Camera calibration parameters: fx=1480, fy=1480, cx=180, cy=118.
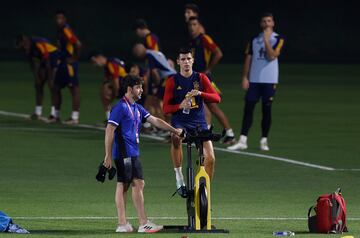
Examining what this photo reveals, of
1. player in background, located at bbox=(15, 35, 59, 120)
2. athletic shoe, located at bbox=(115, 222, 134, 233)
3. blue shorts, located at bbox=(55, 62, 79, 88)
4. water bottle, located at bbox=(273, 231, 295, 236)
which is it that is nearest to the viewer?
water bottle, located at bbox=(273, 231, 295, 236)

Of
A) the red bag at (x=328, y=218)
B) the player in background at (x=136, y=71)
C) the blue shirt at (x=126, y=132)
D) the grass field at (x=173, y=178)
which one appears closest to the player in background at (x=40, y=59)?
the grass field at (x=173, y=178)

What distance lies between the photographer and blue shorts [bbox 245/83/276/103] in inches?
947

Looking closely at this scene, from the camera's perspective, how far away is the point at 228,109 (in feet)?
107

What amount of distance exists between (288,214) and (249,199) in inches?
57.5

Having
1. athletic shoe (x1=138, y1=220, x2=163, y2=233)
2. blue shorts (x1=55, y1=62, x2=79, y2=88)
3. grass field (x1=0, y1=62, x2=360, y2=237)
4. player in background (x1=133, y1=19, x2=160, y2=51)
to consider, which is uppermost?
player in background (x1=133, y1=19, x2=160, y2=51)

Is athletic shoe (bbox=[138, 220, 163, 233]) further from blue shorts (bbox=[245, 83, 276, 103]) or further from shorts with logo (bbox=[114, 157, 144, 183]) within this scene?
blue shorts (bbox=[245, 83, 276, 103])

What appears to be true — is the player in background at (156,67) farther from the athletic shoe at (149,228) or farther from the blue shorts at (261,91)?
the athletic shoe at (149,228)

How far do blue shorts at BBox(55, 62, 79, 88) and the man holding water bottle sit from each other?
1091 cm

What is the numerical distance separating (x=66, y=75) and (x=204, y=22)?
2626cm

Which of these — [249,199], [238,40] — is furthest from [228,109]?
[238,40]

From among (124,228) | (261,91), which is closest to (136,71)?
(261,91)

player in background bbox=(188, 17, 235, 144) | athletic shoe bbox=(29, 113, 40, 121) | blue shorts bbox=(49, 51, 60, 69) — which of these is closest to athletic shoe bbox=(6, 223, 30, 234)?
player in background bbox=(188, 17, 235, 144)

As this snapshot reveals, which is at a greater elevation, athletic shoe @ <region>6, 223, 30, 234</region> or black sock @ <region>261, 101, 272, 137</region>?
black sock @ <region>261, 101, 272, 137</region>

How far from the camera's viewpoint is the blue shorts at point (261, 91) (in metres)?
24.1
